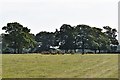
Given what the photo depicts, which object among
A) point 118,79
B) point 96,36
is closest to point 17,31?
point 96,36

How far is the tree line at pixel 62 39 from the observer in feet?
443

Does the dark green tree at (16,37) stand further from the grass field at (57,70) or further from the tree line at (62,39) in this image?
the grass field at (57,70)

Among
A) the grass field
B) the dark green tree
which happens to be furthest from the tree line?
the grass field

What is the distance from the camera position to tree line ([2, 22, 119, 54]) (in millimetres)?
135000

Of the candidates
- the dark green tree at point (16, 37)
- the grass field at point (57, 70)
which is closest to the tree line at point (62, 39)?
the dark green tree at point (16, 37)

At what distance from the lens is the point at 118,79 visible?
19.0 metres

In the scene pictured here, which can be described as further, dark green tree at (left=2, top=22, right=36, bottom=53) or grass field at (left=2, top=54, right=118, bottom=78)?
dark green tree at (left=2, top=22, right=36, bottom=53)

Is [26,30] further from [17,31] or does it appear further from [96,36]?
[96,36]

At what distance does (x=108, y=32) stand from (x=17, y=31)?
194ft

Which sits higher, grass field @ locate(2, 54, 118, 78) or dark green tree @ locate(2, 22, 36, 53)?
dark green tree @ locate(2, 22, 36, 53)

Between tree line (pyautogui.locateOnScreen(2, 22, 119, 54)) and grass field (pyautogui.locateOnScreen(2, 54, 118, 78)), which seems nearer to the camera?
grass field (pyautogui.locateOnScreen(2, 54, 118, 78))

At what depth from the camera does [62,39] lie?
157750mm

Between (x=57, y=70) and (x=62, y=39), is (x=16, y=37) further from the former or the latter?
(x=57, y=70)

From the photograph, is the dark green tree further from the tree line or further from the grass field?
the grass field
